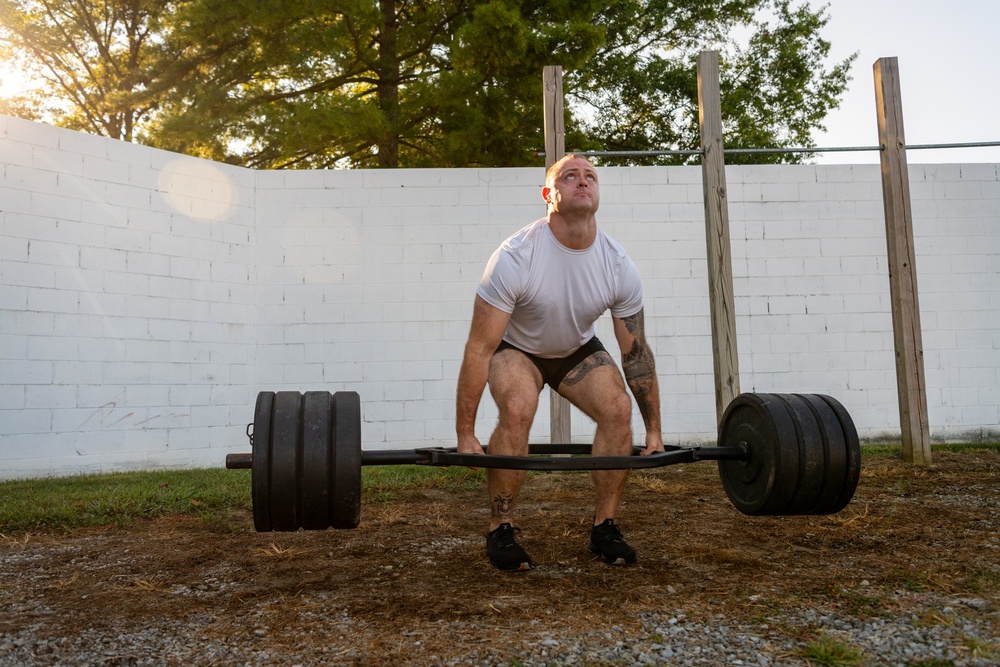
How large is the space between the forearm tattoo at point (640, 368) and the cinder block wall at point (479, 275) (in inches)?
137

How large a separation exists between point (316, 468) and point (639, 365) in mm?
1391

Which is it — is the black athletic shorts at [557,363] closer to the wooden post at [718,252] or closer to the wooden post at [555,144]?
the wooden post at [555,144]

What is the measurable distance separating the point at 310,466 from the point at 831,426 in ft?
6.50

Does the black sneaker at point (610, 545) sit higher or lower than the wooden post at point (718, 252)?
lower

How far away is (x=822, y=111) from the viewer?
50.9 ft

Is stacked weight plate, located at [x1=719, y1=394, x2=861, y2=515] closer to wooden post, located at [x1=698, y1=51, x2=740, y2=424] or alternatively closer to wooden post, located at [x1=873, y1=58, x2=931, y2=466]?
wooden post, located at [x1=698, y1=51, x2=740, y2=424]

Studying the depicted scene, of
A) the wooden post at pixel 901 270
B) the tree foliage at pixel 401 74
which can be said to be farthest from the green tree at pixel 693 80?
the wooden post at pixel 901 270

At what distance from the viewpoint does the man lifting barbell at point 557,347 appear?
3062 mm

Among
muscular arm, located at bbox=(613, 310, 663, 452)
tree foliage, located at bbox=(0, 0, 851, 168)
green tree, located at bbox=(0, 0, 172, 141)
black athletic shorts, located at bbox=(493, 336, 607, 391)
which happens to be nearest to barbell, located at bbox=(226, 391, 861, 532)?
muscular arm, located at bbox=(613, 310, 663, 452)

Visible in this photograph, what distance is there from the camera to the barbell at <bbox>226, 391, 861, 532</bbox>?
2801 mm

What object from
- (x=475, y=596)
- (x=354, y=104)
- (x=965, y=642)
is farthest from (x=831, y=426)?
(x=354, y=104)

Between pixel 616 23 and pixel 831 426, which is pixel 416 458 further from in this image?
pixel 616 23

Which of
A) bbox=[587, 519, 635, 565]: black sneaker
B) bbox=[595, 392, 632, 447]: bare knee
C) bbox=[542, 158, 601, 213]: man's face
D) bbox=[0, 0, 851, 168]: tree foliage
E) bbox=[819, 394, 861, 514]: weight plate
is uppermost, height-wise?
bbox=[0, 0, 851, 168]: tree foliage

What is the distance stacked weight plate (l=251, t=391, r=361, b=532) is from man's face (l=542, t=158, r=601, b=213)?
1.16 m
